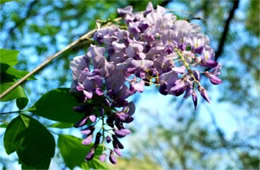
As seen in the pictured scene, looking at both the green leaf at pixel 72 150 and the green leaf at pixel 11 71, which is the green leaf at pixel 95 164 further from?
the green leaf at pixel 11 71

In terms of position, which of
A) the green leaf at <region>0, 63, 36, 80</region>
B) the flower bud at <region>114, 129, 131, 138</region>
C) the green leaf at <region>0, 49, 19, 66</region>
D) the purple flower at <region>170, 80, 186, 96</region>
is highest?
the green leaf at <region>0, 49, 19, 66</region>

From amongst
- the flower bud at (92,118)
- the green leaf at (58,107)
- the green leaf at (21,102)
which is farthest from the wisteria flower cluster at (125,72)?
the green leaf at (21,102)

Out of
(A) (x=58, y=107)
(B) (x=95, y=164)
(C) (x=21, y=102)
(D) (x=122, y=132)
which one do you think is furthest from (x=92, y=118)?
(B) (x=95, y=164)

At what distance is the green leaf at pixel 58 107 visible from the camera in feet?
4.66

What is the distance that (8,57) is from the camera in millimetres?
1442

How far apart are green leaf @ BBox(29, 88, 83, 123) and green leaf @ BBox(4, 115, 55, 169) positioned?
0.07m

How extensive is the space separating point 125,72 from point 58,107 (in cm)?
33

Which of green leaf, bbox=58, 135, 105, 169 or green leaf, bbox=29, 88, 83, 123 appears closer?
green leaf, bbox=29, 88, 83, 123

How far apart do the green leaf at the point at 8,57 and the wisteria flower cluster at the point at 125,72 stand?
0.28 m

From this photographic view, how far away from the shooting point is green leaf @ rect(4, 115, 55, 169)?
53.9 inches

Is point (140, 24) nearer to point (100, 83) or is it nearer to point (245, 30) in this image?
point (100, 83)

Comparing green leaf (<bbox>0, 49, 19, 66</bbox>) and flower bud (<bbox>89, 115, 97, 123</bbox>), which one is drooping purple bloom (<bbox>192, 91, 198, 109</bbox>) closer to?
flower bud (<bbox>89, 115, 97, 123</bbox>)

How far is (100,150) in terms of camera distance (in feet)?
5.25

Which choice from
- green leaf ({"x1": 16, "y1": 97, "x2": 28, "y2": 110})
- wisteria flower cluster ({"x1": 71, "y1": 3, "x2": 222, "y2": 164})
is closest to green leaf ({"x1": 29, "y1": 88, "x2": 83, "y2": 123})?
green leaf ({"x1": 16, "y1": 97, "x2": 28, "y2": 110})
